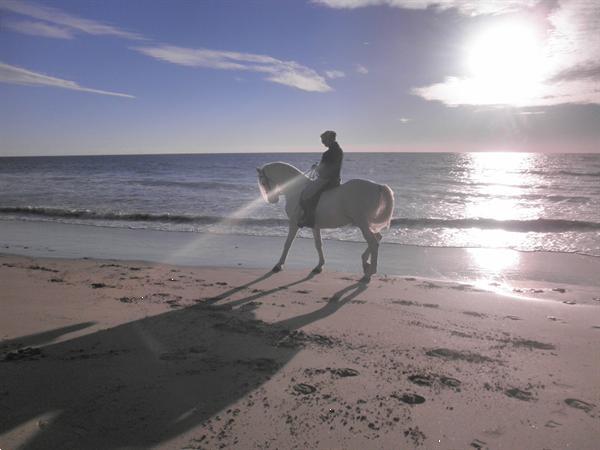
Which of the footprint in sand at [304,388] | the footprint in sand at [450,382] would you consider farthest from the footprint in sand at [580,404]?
the footprint in sand at [304,388]

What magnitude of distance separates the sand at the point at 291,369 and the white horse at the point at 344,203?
5.14ft

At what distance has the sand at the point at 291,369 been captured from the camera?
2611mm

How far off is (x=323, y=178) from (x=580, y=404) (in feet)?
16.8

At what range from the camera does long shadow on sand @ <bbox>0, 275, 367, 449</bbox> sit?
2.59m

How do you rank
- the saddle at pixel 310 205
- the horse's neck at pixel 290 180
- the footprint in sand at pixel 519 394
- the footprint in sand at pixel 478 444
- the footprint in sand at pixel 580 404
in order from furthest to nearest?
the horse's neck at pixel 290 180 → the saddle at pixel 310 205 → the footprint in sand at pixel 519 394 → the footprint in sand at pixel 580 404 → the footprint in sand at pixel 478 444

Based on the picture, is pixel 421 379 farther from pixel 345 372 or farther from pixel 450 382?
pixel 345 372

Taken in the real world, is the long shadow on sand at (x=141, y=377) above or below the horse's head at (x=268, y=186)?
below

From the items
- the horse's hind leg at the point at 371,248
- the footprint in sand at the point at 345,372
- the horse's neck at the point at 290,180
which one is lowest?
A: the footprint in sand at the point at 345,372

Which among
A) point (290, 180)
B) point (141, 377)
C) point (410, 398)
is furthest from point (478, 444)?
point (290, 180)

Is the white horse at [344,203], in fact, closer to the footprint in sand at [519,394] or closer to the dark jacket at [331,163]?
the dark jacket at [331,163]

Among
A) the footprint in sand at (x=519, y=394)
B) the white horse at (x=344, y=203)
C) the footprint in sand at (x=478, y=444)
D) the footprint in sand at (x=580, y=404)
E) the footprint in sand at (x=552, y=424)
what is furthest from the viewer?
the white horse at (x=344, y=203)

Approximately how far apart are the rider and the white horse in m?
0.11

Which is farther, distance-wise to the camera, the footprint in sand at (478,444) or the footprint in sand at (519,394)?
the footprint in sand at (519,394)

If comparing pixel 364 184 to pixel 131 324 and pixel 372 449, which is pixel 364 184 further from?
pixel 372 449
